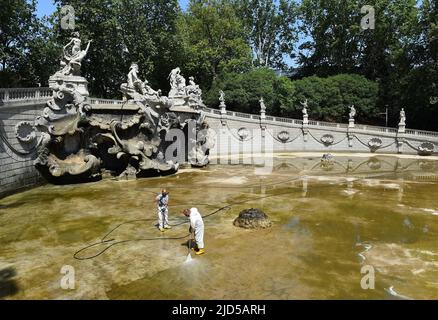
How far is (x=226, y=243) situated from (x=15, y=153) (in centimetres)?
1435

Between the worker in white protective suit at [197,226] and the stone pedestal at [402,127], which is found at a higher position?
the stone pedestal at [402,127]

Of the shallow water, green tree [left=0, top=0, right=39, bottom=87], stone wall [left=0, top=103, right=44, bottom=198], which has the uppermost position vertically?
green tree [left=0, top=0, right=39, bottom=87]

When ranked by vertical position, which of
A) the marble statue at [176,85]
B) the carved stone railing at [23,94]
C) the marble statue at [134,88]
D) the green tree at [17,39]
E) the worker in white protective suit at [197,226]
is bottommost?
the worker in white protective suit at [197,226]

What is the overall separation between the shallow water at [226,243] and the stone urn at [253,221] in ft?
1.07

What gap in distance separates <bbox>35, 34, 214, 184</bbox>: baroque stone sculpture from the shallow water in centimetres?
157

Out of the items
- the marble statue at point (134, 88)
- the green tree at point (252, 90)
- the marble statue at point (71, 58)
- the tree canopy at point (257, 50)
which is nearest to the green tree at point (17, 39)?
the tree canopy at point (257, 50)

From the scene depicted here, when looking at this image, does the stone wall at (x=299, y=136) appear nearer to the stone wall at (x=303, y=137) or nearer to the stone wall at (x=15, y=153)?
the stone wall at (x=303, y=137)

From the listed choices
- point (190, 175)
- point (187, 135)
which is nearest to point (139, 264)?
point (190, 175)

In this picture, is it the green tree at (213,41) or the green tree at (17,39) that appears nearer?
the green tree at (17,39)

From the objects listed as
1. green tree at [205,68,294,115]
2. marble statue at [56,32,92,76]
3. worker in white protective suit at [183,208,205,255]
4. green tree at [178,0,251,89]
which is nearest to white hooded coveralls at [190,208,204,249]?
worker in white protective suit at [183,208,205,255]

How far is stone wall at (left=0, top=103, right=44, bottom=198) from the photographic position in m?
19.0

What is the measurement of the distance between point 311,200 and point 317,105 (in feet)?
111

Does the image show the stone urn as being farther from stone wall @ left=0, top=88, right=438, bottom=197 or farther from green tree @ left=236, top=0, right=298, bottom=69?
green tree @ left=236, top=0, right=298, bottom=69

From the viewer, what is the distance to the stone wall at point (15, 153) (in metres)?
19.0
